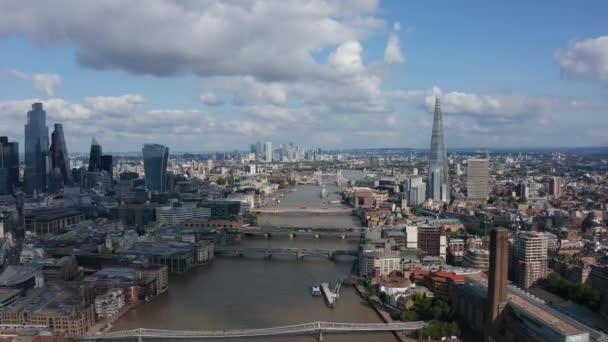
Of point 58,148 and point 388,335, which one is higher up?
point 58,148

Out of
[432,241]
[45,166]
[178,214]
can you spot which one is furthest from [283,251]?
[45,166]

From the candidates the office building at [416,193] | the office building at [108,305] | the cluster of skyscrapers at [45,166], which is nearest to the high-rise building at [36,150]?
the cluster of skyscrapers at [45,166]

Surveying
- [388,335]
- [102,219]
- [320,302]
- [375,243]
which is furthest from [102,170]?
[388,335]

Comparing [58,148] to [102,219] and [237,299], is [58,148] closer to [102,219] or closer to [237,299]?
[102,219]

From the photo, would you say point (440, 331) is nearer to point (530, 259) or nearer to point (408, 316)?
point (408, 316)

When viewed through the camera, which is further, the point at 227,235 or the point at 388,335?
the point at 227,235

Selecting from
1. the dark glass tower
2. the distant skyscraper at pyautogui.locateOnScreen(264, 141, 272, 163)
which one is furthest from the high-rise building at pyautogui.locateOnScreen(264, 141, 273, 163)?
the dark glass tower
